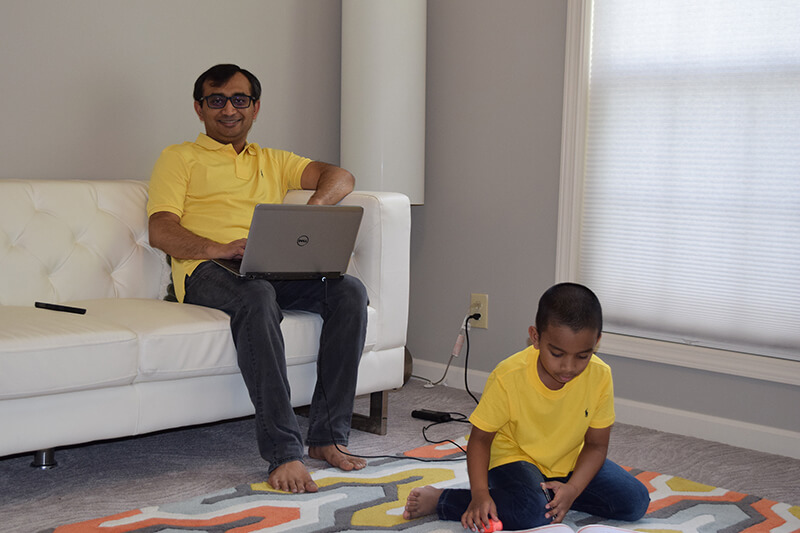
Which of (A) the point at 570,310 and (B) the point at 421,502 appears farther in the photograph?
(B) the point at 421,502

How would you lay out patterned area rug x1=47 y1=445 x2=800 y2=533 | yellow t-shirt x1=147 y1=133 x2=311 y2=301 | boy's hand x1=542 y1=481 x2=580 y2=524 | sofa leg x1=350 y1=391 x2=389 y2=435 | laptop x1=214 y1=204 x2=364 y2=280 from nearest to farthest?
boy's hand x1=542 y1=481 x2=580 y2=524, patterned area rug x1=47 y1=445 x2=800 y2=533, laptop x1=214 y1=204 x2=364 y2=280, yellow t-shirt x1=147 y1=133 x2=311 y2=301, sofa leg x1=350 y1=391 x2=389 y2=435

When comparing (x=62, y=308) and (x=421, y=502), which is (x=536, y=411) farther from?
(x=62, y=308)

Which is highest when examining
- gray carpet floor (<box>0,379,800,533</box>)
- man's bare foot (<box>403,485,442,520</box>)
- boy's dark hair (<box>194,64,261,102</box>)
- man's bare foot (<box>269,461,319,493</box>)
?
boy's dark hair (<box>194,64,261,102</box>)

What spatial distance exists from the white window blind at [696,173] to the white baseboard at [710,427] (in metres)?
0.23

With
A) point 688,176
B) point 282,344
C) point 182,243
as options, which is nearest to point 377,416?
point 282,344

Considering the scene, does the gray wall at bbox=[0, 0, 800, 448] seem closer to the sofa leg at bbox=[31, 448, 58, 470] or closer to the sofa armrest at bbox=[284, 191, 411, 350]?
the sofa armrest at bbox=[284, 191, 411, 350]

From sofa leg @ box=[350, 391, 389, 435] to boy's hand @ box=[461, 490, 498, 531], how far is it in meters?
0.93

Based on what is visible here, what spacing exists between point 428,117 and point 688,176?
113 cm

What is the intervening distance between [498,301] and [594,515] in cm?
A: 139

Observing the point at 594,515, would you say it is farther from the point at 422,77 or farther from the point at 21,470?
the point at 422,77

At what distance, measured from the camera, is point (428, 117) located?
3.41 metres

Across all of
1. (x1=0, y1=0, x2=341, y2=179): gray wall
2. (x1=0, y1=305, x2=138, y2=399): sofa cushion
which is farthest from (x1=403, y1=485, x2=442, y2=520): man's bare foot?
(x1=0, y1=0, x2=341, y2=179): gray wall

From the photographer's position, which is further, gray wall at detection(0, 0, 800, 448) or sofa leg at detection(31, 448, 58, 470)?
gray wall at detection(0, 0, 800, 448)

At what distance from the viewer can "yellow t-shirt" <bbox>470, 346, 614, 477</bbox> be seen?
1659 millimetres
